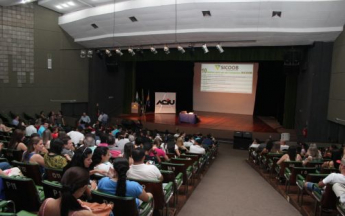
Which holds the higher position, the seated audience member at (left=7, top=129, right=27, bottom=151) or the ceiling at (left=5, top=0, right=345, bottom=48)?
the ceiling at (left=5, top=0, right=345, bottom=48)

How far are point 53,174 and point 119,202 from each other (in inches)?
53.1

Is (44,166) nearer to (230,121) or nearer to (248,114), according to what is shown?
(230,121)

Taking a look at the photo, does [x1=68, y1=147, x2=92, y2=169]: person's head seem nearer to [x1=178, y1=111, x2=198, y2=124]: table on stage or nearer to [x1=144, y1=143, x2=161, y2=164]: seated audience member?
[x1=144, y1=143, x2=161, y2=164]: seated audience member

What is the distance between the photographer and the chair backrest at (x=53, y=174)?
3.55m

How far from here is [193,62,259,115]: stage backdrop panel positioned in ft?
55.5

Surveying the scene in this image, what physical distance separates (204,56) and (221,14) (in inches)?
177

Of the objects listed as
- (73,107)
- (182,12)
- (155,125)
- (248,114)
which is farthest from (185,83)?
(182,12)

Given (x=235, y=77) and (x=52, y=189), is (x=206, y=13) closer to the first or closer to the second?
(x=235, y=77)

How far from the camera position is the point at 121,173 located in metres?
2.71

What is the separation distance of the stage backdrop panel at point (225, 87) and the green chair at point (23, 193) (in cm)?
1490

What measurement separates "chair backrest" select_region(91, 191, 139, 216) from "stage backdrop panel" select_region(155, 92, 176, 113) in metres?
16.4

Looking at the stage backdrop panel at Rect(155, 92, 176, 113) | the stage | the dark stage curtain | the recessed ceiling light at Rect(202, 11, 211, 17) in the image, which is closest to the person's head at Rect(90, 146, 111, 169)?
the recessed ceiling light at Rect(202, 11, 211, 17)

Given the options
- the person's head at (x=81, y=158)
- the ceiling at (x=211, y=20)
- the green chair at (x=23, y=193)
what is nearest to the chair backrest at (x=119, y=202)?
the person's head at (x=81, y=158)

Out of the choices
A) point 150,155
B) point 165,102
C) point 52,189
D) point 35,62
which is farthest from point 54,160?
point 165,102
